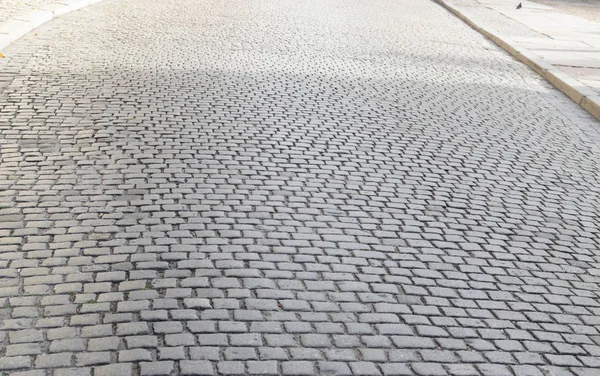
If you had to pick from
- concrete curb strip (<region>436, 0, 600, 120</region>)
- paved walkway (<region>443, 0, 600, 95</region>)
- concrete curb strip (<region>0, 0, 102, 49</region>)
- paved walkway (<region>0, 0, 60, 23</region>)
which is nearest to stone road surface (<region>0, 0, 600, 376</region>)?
concrete curb strip (<region>436, 0, 600, 120</region>)

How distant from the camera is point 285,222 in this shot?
540 cm

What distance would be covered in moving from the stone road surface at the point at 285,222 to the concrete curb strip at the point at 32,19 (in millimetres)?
1114

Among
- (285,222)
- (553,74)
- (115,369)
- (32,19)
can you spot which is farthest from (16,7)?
(115,369)

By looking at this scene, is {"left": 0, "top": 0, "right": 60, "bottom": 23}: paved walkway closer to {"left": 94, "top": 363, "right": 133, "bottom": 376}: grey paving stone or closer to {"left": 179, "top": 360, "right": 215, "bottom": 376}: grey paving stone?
{"left": 94, "top": 363, "right": 133, "bottom": 376}: grey paving stone

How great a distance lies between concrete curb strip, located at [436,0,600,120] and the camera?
413 inches

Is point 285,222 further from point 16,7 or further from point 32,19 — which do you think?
point 16,7

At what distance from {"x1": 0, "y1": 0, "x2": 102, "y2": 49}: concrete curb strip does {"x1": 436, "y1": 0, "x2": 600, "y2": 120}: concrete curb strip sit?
29.4 ft

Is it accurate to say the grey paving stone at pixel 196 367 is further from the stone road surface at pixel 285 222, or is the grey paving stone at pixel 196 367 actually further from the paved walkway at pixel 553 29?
the paved walkway at pixel 553 29

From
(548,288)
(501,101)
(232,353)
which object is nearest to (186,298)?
(232,353)

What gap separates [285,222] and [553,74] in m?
8.41

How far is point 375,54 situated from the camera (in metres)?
12.5

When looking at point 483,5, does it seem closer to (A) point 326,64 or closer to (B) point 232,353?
(A) point 326,64

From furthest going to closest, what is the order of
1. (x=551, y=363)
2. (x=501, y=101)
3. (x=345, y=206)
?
(x=501, y=101) → (x=345, y=206) → (x=551, y=363)

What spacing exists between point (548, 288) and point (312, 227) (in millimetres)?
1775
